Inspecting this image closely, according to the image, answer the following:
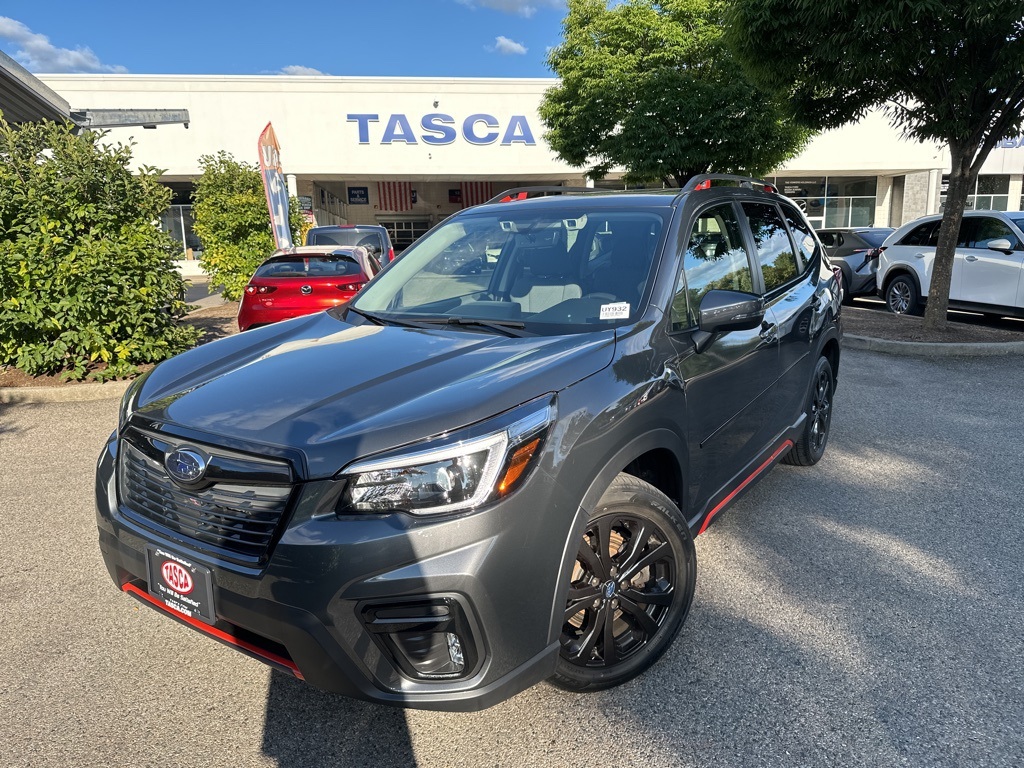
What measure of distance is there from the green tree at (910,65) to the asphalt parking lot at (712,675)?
18.7ft

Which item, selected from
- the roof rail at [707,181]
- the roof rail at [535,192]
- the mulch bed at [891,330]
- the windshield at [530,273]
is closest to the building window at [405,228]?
the mulch bed at [891,330]

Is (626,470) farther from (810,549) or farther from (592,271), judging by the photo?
(810,549)

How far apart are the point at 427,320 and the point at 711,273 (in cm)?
131

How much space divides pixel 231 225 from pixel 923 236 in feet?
43.6

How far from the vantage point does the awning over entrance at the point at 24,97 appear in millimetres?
10656

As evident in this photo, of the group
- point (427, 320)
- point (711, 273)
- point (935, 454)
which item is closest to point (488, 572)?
point (427, 320)

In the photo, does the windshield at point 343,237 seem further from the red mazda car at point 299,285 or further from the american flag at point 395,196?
the american flag at point 395,196

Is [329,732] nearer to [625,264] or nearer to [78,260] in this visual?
[625,264]

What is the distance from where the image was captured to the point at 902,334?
977 cm

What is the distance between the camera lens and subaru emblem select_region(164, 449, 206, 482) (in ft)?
7.11

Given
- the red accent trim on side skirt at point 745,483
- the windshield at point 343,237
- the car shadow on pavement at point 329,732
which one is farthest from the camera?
the windshield at point 343,237

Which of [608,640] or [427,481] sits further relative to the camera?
[608,640]

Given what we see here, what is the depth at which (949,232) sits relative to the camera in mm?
9586

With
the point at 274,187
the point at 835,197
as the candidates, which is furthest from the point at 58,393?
the point at 835,197
